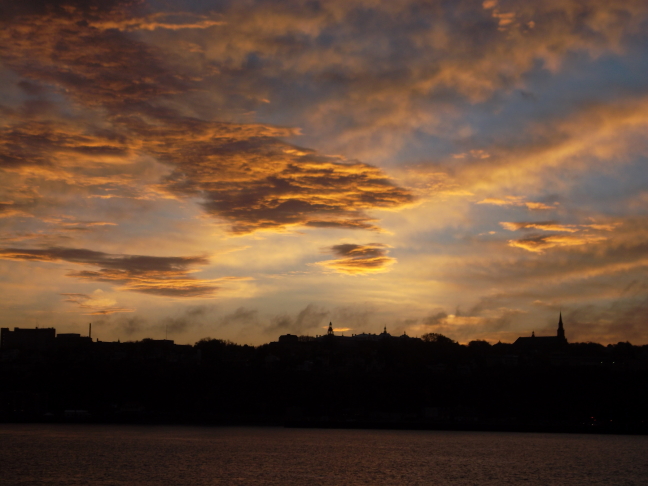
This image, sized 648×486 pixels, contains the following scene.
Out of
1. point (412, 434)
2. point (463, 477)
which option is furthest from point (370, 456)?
point (412, 434)

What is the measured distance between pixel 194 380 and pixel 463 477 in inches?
4633

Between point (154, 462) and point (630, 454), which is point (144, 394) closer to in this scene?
point (154, 462)

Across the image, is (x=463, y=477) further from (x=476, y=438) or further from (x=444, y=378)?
(x=444, y=378)

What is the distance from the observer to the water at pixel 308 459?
251ft

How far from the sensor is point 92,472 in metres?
77.1

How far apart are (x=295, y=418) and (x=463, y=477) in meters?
85.3

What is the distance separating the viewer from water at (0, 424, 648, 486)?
76500 mm

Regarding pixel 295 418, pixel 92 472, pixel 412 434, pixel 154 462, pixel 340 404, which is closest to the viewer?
pixel 92 472

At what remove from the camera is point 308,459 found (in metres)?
92.9

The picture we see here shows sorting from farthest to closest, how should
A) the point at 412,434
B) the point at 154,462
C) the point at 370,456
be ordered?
the point at 412,434
the point at 370,456
the point at 154,462

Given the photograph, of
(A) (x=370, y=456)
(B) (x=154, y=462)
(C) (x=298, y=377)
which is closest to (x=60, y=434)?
(B) (x=154, y=462)

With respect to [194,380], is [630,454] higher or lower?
lower

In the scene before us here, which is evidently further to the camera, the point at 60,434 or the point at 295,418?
the point at 295,418

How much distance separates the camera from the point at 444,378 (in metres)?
185
